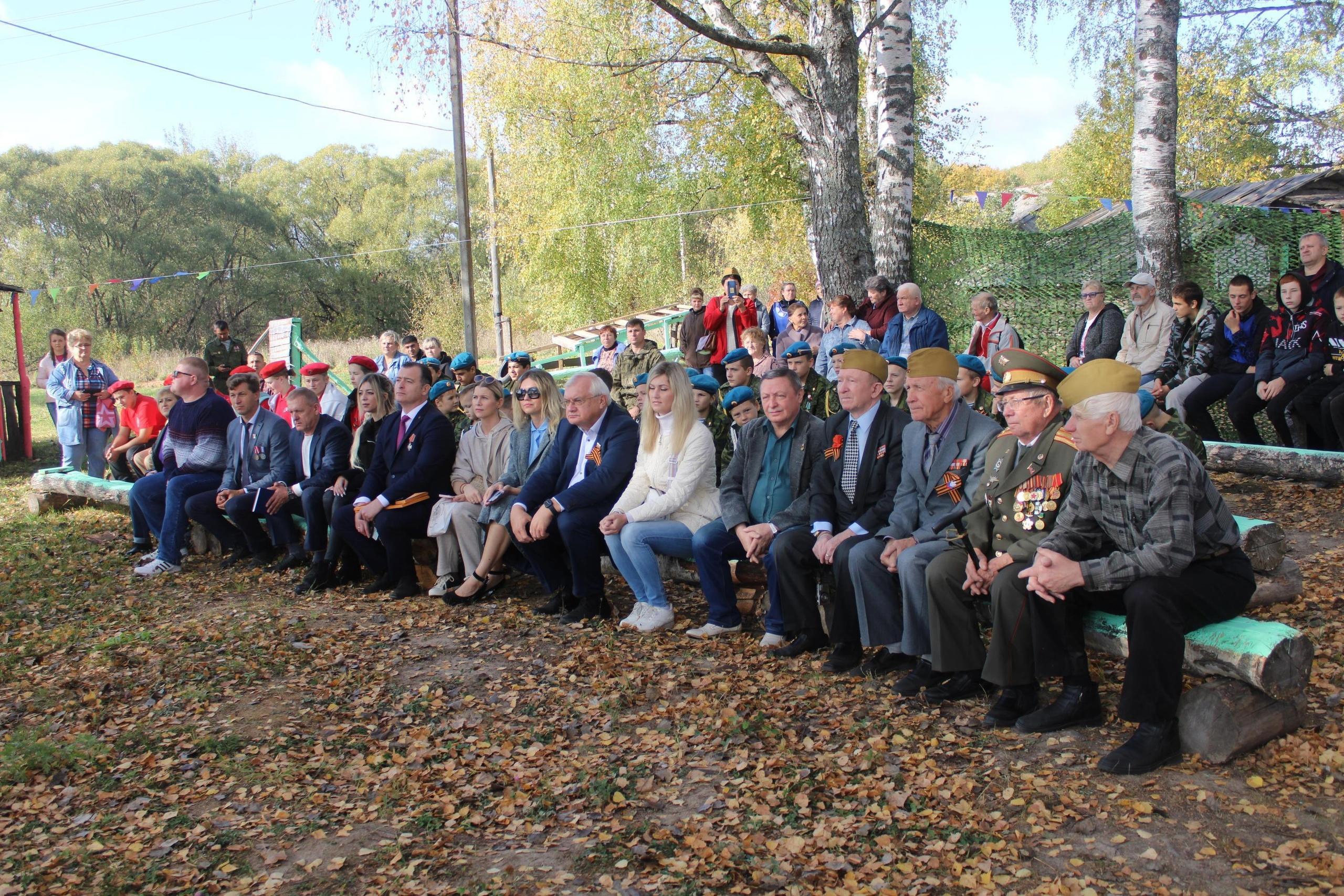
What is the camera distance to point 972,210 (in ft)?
136

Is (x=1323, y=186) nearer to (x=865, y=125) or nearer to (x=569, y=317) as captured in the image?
(x=865, y=125)

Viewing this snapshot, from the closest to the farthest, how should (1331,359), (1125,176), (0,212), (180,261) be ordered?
(1331,359), (1125,176), (0,212), (180,261)

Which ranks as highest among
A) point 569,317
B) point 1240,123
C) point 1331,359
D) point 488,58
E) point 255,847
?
point 488,58

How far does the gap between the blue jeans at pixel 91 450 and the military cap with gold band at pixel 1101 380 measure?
36.3ft

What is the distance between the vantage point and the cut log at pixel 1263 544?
4.72 m

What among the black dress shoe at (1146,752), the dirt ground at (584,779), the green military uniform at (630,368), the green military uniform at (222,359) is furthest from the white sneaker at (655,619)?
the green military uniform at (222,359)

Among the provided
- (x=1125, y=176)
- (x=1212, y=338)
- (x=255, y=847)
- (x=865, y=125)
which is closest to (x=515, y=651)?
(x=255, y=847)

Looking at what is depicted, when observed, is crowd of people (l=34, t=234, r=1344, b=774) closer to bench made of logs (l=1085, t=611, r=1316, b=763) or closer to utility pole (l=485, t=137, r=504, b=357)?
bench made of logs (l=1085, t=611, r=1316, b=763)

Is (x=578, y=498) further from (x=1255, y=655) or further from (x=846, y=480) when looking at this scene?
(x=1255, y=655)

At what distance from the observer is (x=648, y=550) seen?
5734mm

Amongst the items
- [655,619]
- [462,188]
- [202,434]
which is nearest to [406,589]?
[655,619]

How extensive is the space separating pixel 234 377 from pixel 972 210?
3842 centimetres

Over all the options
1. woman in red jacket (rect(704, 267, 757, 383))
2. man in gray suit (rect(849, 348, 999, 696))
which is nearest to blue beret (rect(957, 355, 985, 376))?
man in gray suit (rect(849, 348, 999, 696))

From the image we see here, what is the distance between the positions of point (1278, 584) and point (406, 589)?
5.13m
